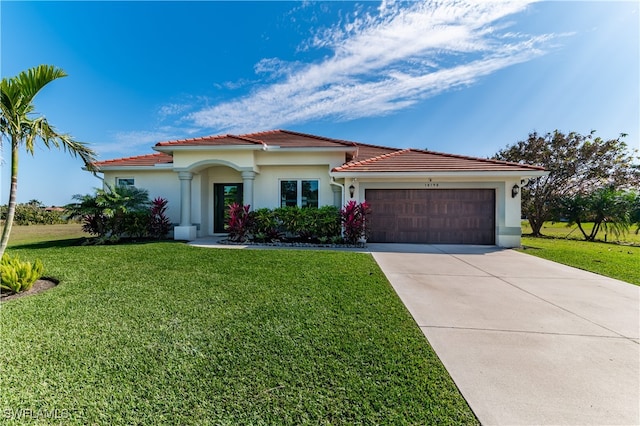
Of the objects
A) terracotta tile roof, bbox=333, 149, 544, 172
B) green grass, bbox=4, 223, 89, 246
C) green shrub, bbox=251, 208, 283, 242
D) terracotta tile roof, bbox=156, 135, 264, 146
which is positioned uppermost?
terracotta tile roof, bbox=156, 135, 264, 146

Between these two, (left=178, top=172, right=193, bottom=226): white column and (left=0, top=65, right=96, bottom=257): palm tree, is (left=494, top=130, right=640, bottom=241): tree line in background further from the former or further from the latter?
(left=0, top=65, right=96, bottom=257): palm tree

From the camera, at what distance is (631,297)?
16.0 ft

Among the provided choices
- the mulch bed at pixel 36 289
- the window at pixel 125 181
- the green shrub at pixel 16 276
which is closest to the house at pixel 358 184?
the window at pixel 125 181

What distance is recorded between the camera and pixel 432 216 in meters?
11.1

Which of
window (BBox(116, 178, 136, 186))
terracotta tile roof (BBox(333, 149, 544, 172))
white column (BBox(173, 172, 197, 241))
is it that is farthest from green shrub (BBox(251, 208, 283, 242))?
window (BBox(116, 178, 136, 186))

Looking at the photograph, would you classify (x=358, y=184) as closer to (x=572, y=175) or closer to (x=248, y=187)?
(x=248, y=187)

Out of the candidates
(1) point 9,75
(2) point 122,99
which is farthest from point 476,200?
(2) point 122,99

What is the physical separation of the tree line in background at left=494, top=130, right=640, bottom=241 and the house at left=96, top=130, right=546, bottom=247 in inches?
301

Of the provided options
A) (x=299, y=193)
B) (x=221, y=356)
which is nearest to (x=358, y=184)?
(x=299, y=193)

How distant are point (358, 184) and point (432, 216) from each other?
11.7ft

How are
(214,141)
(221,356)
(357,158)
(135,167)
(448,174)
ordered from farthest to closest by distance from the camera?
(357,158)
(135,167)
(214,141)
(448,174)
(221,356)

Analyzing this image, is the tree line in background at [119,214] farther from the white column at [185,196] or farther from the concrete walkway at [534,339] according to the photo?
the concrete walkway at [534,339]

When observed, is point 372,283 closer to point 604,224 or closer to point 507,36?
point 507,36

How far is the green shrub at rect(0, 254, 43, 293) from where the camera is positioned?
184 inches
